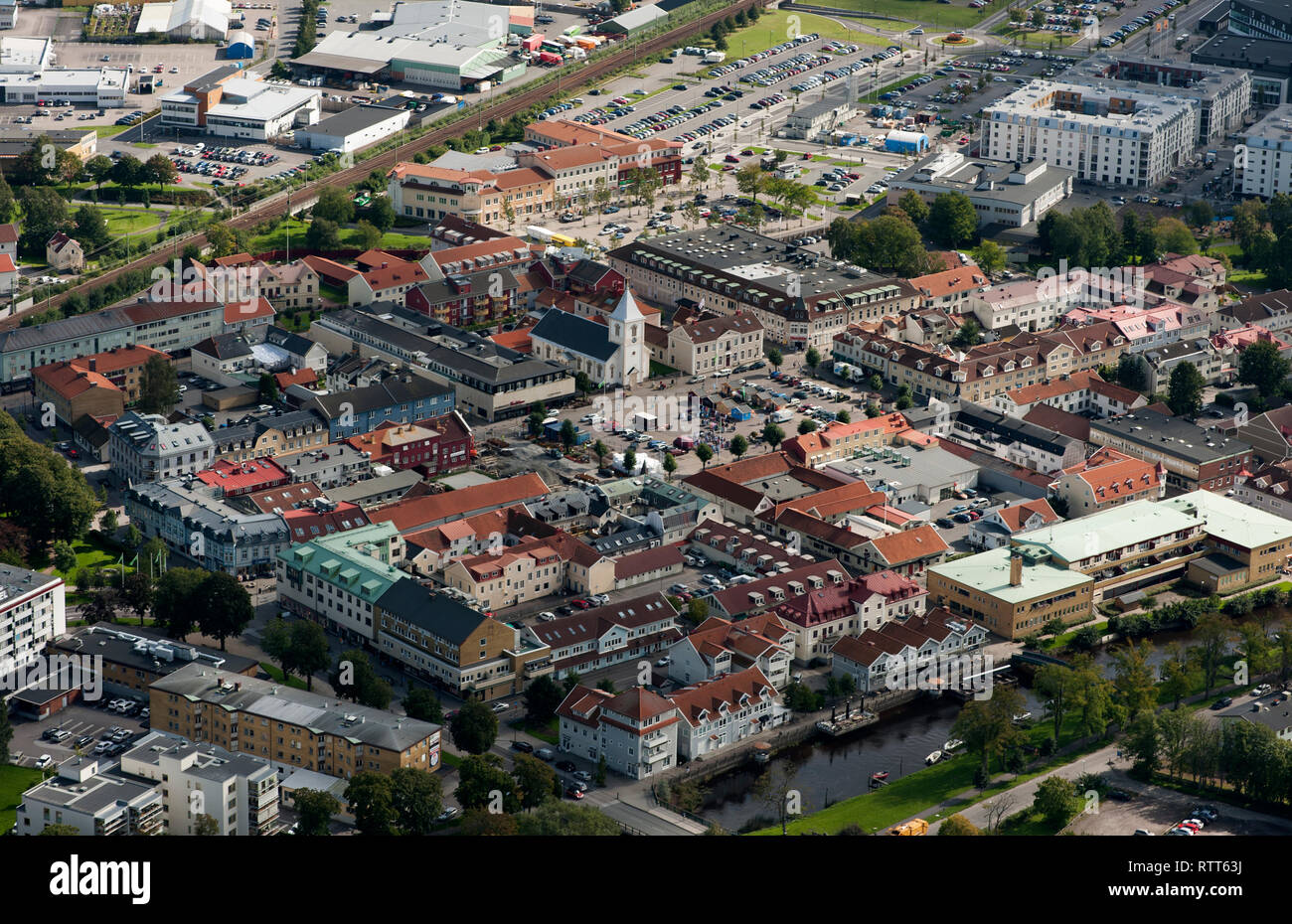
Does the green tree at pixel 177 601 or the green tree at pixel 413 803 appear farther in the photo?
the green tree at pixel 177 601

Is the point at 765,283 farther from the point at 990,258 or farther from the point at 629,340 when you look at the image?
the point at 990,258

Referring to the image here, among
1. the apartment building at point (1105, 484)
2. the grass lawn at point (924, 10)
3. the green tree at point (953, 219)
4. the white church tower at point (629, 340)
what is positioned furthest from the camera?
the grass lawn at point (924, 10)

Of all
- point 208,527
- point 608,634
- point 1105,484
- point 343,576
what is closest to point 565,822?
point 608,634

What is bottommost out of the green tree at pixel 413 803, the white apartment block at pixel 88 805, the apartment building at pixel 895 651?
the apartment building at pixel 895 651

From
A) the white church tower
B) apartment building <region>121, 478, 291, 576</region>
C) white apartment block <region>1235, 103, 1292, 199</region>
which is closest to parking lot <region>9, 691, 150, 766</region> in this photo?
apartment building <region>121, 478, 291, 576</region>

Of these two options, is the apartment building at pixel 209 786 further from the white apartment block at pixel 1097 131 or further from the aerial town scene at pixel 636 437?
the white apartment block at pixel 1097 131

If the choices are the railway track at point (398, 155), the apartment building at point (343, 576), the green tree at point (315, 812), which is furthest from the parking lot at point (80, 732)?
the railway track at point (398, 155)

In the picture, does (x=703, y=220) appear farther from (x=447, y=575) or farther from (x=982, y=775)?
(x=982, y=775)
